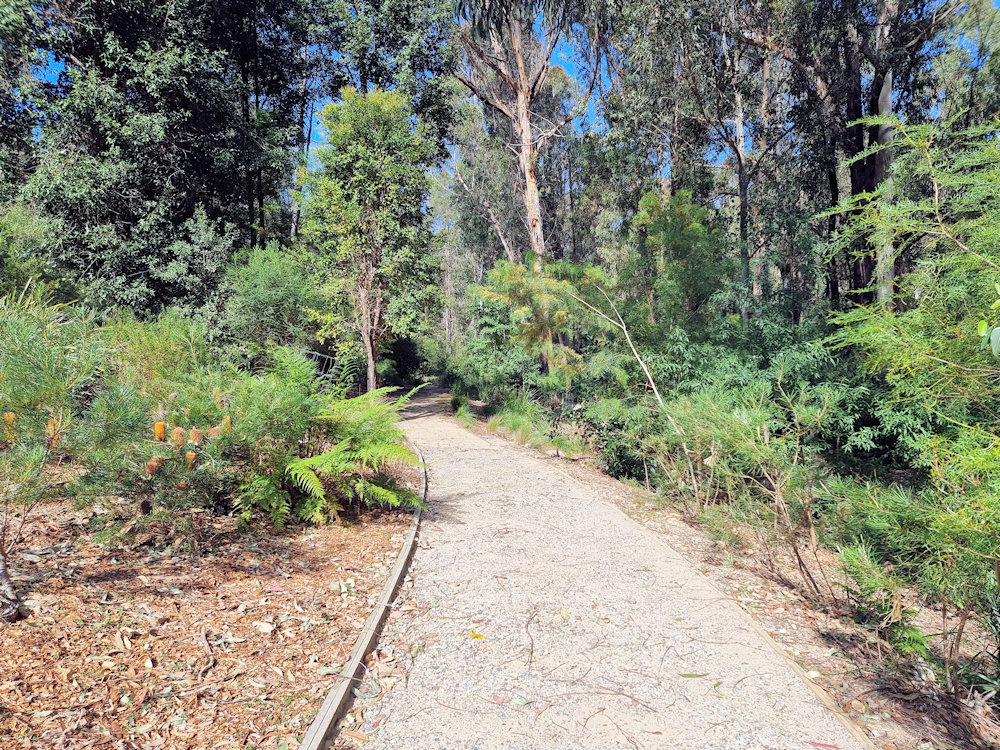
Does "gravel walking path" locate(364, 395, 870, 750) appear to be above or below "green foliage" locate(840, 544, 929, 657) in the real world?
below

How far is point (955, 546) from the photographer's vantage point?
2580 millimetres

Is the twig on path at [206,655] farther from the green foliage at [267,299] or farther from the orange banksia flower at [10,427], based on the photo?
the green foliage at [267,299]

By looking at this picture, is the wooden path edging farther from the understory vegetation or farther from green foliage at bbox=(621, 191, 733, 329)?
green foliage at bbox=(621, 191, 733, 329)

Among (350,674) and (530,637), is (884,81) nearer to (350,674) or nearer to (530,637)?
(530,637)

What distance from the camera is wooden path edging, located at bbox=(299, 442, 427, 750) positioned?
2.45m

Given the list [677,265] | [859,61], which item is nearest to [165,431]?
[677,265]

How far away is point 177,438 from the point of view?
4.00 metres

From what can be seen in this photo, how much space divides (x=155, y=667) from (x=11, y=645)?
629 millimetres

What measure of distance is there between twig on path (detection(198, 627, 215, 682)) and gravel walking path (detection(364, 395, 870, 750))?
0.86 metres

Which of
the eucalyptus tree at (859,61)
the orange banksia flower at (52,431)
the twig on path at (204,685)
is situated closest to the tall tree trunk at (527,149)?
the eucalyptus tree at (859,61)

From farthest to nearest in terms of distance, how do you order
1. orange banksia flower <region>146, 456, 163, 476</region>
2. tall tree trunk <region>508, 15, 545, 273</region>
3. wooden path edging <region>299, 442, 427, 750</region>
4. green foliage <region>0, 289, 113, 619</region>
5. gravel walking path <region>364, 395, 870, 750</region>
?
tall tree trunk <region>508, 15, 545, 273</region> → orange banksia flower <region>146, 456, 163, 476</region> → green foliage <region>0, 289, 113, 619</region> → gravel walking path <region>364, 395, 870, 750</region> → wooden path edging <region>299, 442, 427, 750</region>

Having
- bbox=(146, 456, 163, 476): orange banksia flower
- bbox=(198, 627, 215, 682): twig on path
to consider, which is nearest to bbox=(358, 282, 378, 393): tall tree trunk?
bbox=(146, 456, 163, 476): orange banksia flower

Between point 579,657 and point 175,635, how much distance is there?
7.62 feet

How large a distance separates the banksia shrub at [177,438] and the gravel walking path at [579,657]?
6.77 ft
